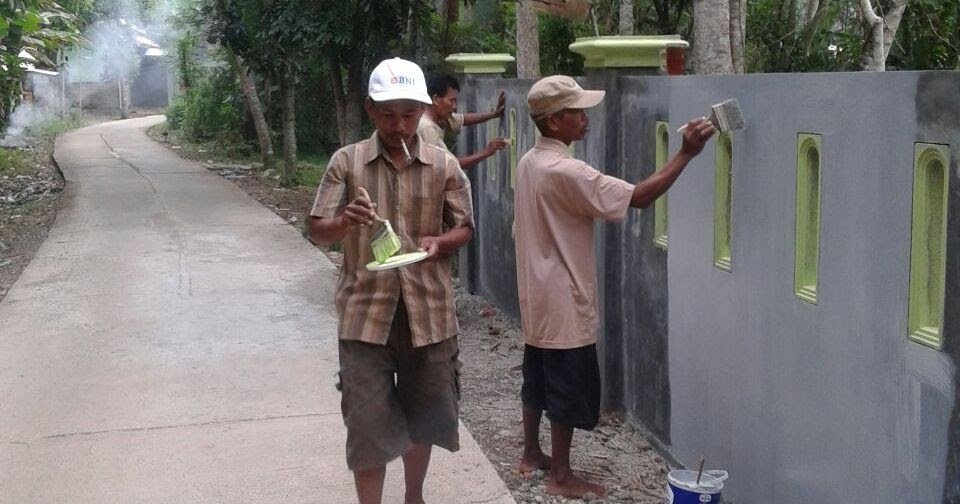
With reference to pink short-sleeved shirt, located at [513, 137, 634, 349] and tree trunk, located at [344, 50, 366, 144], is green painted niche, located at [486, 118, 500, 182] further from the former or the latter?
pink short-sleeved shirt, located at [513, 137, 634, 349]

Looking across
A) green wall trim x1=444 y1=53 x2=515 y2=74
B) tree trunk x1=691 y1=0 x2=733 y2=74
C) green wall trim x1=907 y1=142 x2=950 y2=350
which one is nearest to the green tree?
green wall trim x1=444 y1=53 x2=515 y2=74

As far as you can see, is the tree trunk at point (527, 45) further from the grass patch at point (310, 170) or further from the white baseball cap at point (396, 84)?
the white baseball cap at point (396, 84)

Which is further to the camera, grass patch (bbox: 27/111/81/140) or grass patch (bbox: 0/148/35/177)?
grass patch (bbox: 27/111/81/140)

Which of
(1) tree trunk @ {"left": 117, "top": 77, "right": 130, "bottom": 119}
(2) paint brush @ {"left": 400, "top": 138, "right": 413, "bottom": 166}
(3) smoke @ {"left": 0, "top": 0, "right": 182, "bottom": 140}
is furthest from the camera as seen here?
(1) tree trunk @ {"left": 117, "top": 77, "right": 130, "bottom": 119}

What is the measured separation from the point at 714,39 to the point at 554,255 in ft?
11.1

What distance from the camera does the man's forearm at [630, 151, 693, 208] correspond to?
411cm

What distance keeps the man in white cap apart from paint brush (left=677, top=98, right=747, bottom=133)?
908 millimetres

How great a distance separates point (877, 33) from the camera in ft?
30.0

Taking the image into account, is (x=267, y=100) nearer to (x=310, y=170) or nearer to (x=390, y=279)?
(x=310, y=170)

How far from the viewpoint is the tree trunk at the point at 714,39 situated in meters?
7.43

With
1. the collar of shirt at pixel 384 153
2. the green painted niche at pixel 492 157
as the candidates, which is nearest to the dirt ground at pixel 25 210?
the green painted niche at pixel 492 157

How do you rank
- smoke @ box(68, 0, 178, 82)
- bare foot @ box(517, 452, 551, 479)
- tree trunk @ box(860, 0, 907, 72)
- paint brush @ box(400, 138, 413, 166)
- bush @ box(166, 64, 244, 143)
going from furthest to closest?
smoke @ box(68, 0, 178, 82) < bush @ box(166, 64, 244, 143) < tree trunk @ box(860, 0, 907, 72) < bare foot @ box(517, 452, 551, 479) < paint brush @ box(400, 138, 413, 166)

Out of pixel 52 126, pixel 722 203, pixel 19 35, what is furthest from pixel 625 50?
pixel 52 126

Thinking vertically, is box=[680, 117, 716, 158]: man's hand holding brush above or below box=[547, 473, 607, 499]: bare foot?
above
